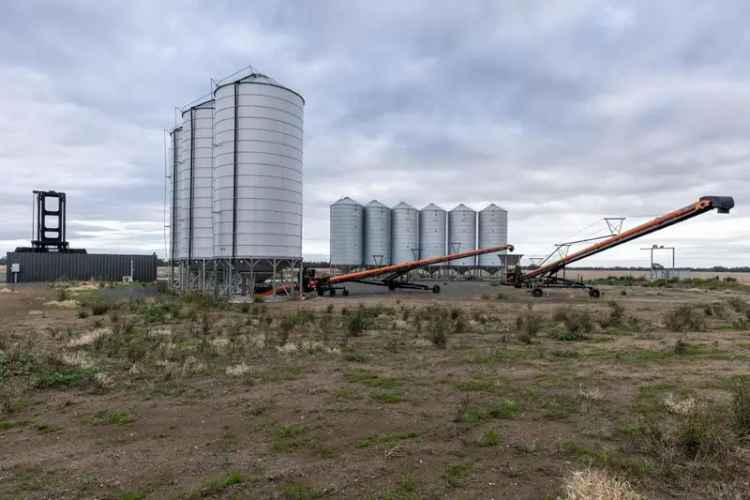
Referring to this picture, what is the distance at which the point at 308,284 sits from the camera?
3438 centimetres

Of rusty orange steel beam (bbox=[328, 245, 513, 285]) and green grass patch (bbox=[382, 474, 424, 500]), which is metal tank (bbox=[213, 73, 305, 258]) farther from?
green grass patch (bbox=[382, 474, 424, 500])

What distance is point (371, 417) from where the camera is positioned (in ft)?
22.9

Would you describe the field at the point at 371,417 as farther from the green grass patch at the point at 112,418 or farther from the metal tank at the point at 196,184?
the metal tank at the point at 196,184

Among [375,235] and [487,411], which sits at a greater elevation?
[375,235]

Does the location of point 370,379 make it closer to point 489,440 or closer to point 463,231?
point 489,440

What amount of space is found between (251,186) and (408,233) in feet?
131

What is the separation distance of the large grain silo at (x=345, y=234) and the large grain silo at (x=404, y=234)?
18.8 feet

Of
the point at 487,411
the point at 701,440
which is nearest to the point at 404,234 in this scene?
the point at 487,411

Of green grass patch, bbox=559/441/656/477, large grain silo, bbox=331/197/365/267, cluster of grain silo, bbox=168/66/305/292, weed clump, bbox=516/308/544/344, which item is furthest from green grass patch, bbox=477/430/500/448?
large grain silo, bbox=331/197/365/267

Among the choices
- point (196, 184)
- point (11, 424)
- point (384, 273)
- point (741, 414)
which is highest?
point (196, 184)

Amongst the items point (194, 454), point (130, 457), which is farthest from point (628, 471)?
point (130, 457)

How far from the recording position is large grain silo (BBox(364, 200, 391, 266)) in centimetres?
6569

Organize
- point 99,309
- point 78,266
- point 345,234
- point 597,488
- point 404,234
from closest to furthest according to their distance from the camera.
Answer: point 597,488 → point 99,309 → point 78,266 → point 345,234 → point 404,234

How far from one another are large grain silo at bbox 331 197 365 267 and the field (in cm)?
4987
